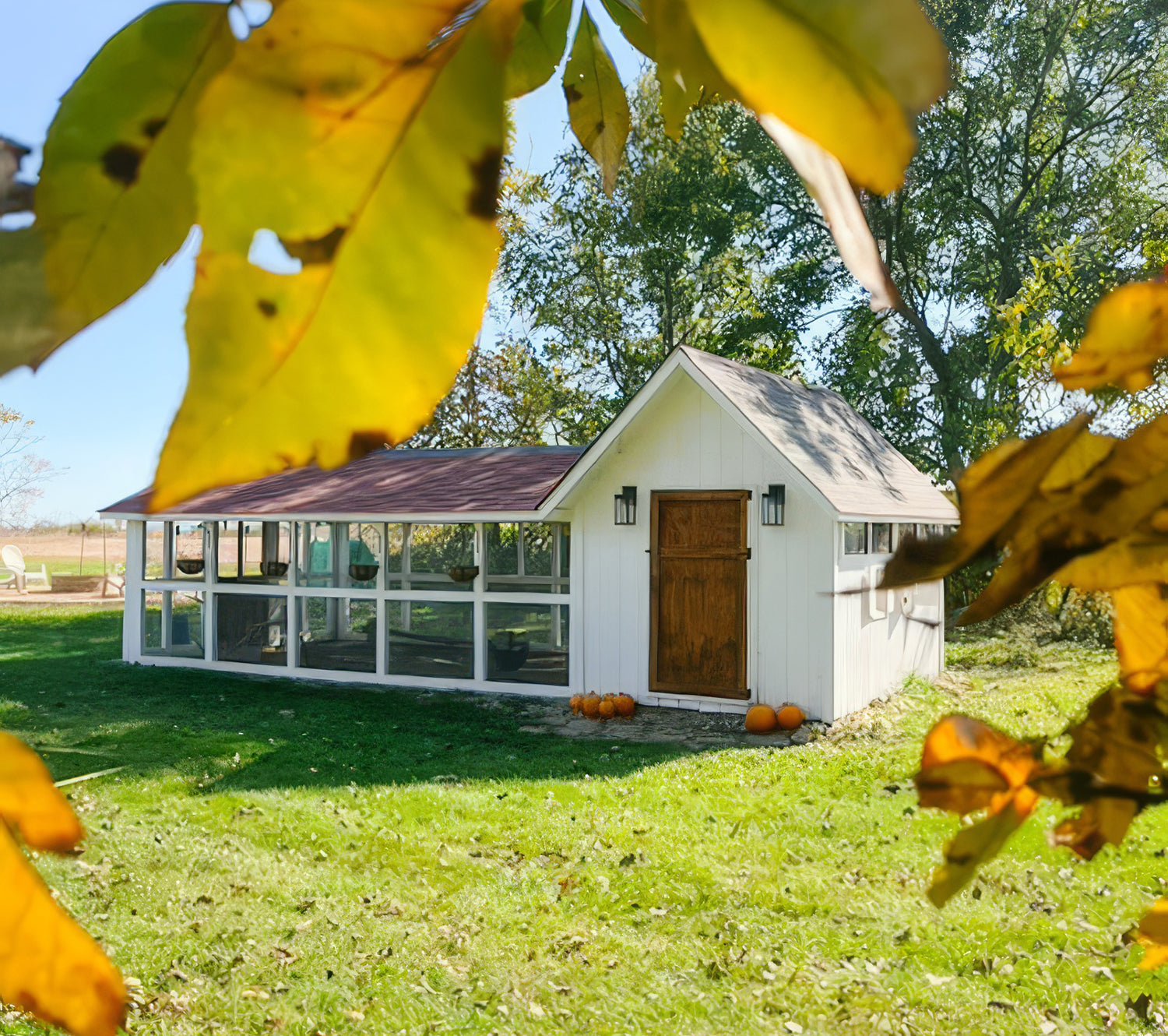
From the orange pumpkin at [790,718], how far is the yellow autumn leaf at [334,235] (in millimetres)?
9184

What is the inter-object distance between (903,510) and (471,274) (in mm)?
10809

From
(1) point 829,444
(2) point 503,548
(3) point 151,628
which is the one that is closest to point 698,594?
(1) point 829,444

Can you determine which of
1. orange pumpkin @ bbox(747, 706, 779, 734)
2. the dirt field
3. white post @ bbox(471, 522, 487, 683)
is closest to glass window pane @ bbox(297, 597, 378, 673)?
white post @ bbox(471, 522, 487, 683)

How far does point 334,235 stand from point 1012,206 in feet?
59.6

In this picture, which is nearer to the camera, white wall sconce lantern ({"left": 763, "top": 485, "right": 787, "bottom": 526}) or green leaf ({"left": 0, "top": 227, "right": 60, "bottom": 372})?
green leaf ({"left": 0, "top": 227, "right": 60, "bottom": 372})

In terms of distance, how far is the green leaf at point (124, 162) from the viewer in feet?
0.69

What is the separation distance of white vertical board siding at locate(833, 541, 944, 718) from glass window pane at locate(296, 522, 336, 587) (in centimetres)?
679

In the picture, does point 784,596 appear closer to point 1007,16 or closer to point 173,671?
point 173,671

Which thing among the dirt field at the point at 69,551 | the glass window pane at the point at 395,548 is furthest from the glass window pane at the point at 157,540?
the dirt field at the point at 69,551

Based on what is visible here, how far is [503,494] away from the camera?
11133mm

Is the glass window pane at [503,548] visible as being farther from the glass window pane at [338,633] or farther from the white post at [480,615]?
the glass window pane at [338,633]

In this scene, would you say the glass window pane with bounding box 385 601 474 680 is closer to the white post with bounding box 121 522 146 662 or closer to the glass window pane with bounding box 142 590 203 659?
the glass window pane with bounding box 142 590 203 659

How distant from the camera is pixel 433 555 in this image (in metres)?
12.3

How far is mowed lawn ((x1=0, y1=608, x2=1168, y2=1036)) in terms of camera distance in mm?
4172
